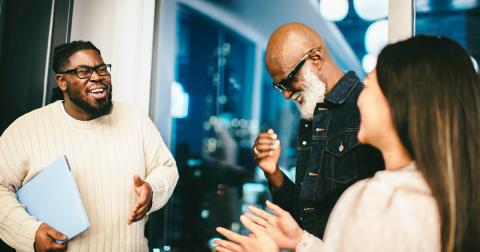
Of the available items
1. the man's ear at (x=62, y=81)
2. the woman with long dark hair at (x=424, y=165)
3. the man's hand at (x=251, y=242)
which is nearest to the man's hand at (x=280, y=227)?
the man's hand at (x=251, y=242)

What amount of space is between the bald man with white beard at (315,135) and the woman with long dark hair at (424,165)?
21.9 inches

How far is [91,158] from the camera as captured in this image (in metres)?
1.68

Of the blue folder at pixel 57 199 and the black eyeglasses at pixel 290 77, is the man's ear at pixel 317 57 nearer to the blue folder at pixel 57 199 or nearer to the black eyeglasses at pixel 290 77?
the black eyeglasses at pixel 290 77

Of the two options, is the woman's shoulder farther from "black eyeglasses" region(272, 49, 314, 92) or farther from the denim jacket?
"black eyeglasses" region(272, 49, 314, 92)

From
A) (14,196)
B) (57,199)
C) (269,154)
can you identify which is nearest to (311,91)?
(269,154)

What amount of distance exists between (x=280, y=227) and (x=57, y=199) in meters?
0.84

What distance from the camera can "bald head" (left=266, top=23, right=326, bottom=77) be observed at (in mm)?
1670

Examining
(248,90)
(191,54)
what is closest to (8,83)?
(191,54)

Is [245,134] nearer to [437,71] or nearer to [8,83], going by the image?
[8,83]

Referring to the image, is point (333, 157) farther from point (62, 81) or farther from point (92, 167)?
point (62, 81)

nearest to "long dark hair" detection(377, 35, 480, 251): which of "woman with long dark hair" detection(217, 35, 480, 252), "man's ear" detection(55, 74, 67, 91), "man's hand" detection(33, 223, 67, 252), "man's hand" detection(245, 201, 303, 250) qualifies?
"woman with long dark hair" detection(217, 35, 480, 252)

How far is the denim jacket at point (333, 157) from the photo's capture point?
148 centimetres

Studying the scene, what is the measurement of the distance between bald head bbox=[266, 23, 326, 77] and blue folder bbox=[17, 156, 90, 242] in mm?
888

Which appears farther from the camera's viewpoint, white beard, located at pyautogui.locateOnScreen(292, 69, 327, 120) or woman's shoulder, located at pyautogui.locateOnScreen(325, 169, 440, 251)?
→ white beard, located at pyautogui.locateOnScreen(292, 69, 327, 120)
